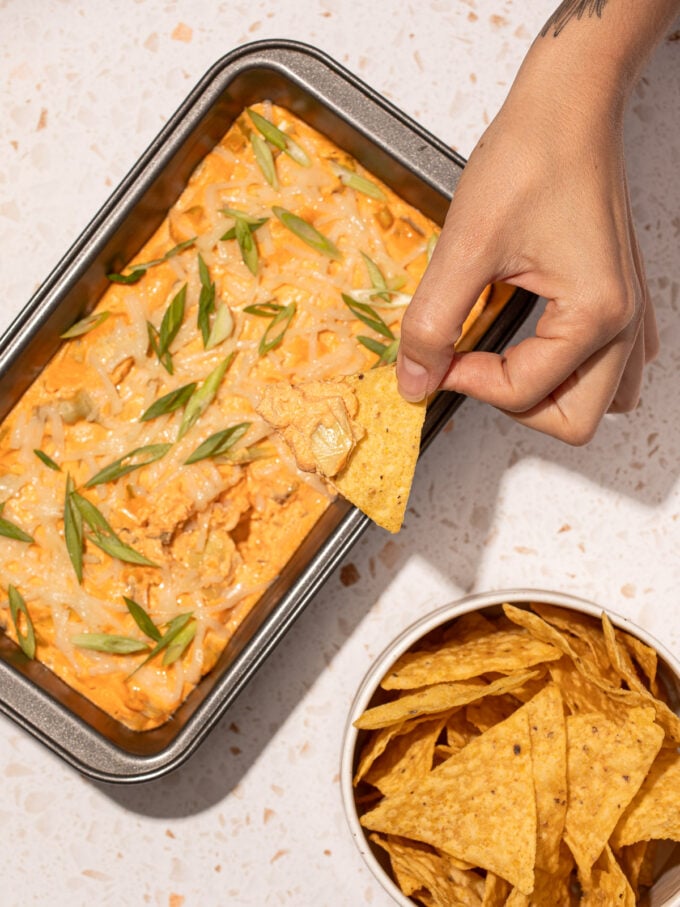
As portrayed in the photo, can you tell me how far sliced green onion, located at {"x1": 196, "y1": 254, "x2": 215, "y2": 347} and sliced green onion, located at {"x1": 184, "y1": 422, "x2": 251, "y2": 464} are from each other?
15 centimetres

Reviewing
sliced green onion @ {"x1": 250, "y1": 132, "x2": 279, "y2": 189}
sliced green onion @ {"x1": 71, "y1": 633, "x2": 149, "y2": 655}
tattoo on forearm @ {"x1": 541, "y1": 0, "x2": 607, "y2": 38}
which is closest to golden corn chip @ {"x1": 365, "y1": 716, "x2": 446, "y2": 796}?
sliced green onion @ {"x1": 71, "y1": 633, "x2": 149, "y2": 655}

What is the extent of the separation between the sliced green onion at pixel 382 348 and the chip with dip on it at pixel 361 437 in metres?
0.13

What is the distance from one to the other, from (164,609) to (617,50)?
107 cm

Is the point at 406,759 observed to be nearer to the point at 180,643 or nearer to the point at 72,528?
the point at 180,643

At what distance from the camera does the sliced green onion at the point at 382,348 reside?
146 centimetres

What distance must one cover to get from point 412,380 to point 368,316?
279mm

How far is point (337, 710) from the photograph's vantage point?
64.2 inches

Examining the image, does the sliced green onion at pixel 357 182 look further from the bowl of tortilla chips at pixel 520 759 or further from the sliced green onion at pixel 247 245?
the bowl of tortilla chips at pixel 520 759

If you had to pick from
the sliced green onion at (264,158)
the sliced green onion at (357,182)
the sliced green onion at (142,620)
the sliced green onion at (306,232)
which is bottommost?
the sliced green onion at (142,620)

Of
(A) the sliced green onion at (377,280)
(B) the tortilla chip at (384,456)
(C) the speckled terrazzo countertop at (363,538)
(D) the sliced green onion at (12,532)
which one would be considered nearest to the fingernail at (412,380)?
(B) the tortilla chip at (384,456)

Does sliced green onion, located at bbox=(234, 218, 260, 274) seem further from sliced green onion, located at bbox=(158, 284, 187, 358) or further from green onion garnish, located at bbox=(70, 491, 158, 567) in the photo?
green onion garnish, located at bbox=(70, 491, 158, 567)

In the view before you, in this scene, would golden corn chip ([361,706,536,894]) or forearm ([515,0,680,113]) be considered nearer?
forearm ([515,0,680,113])

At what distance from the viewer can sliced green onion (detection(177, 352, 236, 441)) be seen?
1479 millimetres

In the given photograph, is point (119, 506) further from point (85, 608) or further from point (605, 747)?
point (605, 747)
